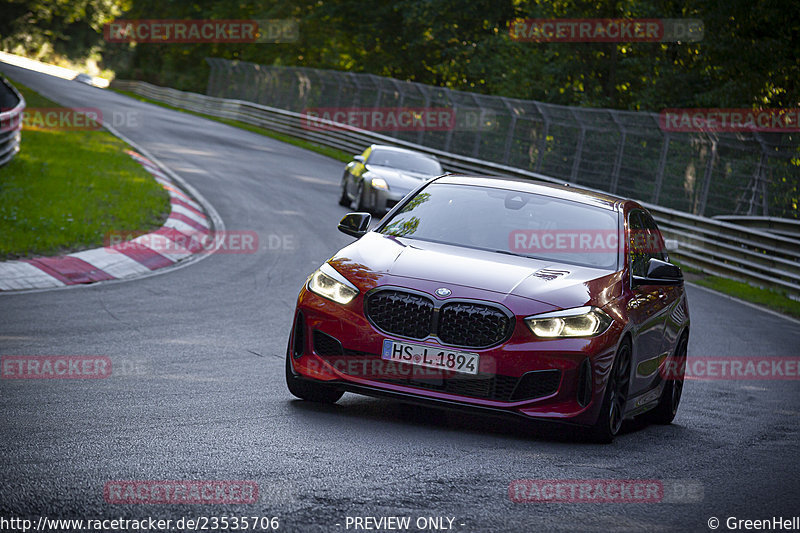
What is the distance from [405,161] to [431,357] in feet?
55.9

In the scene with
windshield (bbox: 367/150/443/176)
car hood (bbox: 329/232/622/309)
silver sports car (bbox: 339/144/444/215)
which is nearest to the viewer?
car hood (bbox: 329/232/622/309)

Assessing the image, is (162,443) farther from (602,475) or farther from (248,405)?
(602,475)

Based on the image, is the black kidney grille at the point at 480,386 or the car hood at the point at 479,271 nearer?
the black kidney grille at the point at 480,386

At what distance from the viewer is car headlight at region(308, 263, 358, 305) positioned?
21.6ft

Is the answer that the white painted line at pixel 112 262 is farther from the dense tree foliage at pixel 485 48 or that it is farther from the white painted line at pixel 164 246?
the dense tree foliage at pixel 485 48

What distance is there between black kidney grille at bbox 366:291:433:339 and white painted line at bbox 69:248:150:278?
268 inches

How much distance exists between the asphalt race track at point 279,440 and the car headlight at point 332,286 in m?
0.72

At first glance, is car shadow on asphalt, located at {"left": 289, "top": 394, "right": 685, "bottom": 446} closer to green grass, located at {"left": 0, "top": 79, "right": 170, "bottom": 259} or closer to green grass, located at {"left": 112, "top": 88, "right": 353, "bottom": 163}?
green grass, located at {"left": 0, "top": 79, "right": 170, "bottom": 259}

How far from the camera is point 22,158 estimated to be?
2075 cm

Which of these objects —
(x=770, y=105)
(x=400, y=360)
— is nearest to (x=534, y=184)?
(x=400, y=360)

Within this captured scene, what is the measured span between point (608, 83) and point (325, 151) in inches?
415

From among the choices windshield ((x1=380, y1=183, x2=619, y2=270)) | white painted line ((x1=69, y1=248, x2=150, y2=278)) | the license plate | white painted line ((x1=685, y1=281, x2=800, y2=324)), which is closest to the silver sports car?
white painted line ((x1=685, y1=281, x2=800, y2=324))

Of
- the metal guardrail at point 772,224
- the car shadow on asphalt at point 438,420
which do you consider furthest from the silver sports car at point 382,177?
the car shadow on asphalt at point 438,420

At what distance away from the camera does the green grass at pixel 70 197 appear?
1344 centimetres
